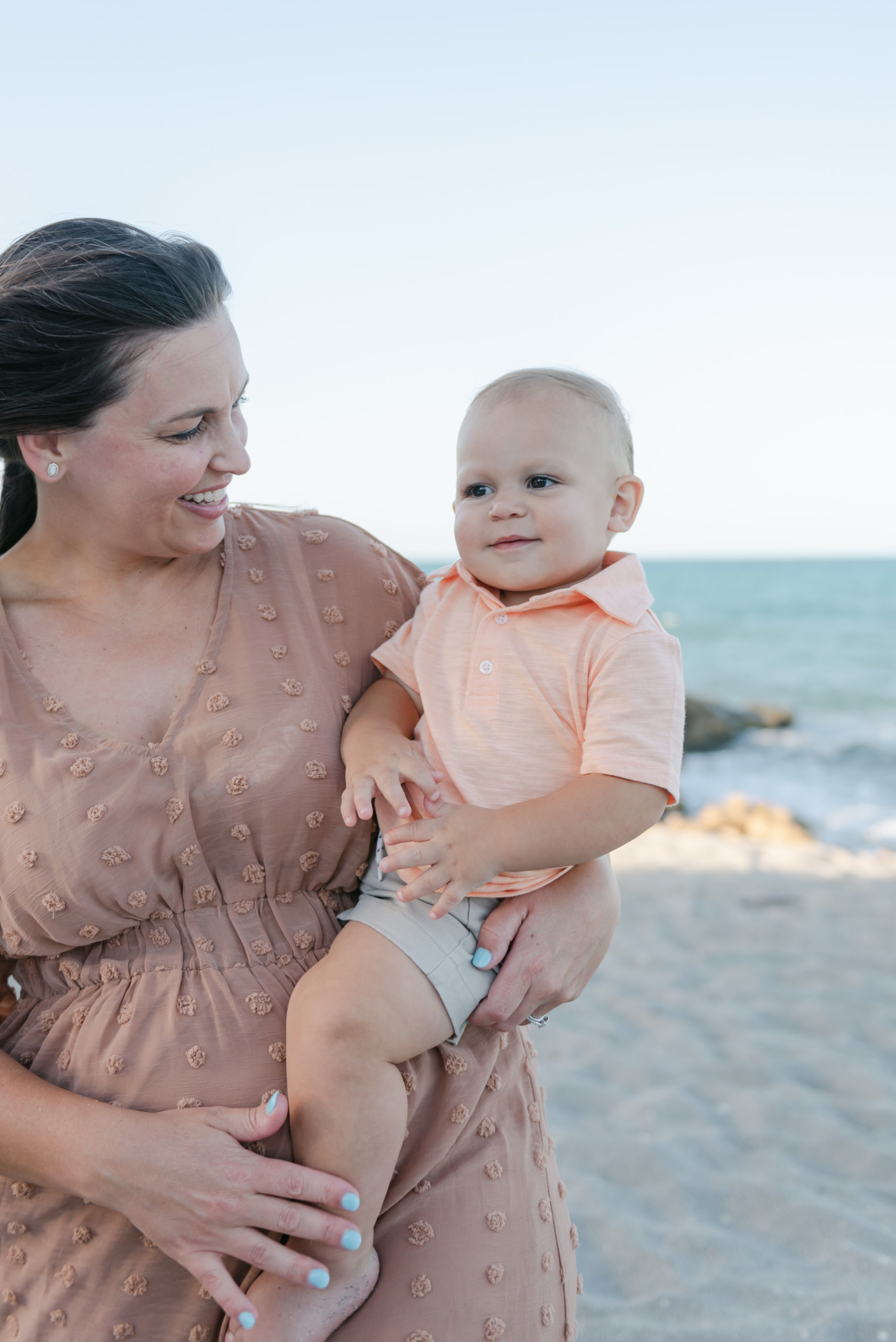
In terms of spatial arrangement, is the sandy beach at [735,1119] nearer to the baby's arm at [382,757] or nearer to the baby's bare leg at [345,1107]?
the baby's bare leg at [345,1107]

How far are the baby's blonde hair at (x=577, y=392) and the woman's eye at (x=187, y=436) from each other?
1.57 feet

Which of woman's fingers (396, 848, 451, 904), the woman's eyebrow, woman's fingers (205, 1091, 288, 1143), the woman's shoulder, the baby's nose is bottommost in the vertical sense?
woman's fingers (205, 1091, 288, 1143)

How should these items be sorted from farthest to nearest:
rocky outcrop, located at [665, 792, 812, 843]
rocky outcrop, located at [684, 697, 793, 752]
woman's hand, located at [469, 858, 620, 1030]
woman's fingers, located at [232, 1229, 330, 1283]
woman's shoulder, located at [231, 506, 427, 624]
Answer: rocky outcrop, located at [684, 697, 793, 752], rocky outcrop, located at [665, 792, 812, 843], woman's shoulder, located at [231, 506, 427, 624], woman's hand, located at [469, 858, 620, 1030], woman's fingers, located at [232, 1229, 330, 1283]

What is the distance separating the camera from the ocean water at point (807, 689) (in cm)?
1073

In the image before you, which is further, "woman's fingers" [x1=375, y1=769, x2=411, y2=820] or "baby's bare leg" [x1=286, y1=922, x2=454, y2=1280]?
"woman's fingers" [x1=375, y1=769, x2=411, y2=820]

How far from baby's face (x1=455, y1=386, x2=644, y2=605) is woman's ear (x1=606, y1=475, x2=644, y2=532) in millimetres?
32

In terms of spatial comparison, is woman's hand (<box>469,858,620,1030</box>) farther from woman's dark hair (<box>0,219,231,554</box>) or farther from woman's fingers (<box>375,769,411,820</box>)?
woman's dark hair (<box>0,219,231,554</box>)

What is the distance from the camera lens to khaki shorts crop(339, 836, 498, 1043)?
162cm

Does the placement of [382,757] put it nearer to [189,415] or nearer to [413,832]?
[413,832]

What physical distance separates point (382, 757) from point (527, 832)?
26 cm

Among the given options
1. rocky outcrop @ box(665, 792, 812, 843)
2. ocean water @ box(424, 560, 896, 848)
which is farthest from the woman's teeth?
rocky outcrop @ box(665, 792, 812, 843)

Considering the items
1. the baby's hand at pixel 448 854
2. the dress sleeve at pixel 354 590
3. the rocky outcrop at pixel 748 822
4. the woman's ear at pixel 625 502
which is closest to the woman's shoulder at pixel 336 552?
the dress sleeve at pixel 354 590

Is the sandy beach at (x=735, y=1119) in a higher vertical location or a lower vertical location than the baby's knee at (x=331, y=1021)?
lower

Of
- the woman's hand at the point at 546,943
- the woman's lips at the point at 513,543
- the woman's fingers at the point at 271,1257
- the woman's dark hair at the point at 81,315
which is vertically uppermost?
the woman's dark hair at the point at 81,315
